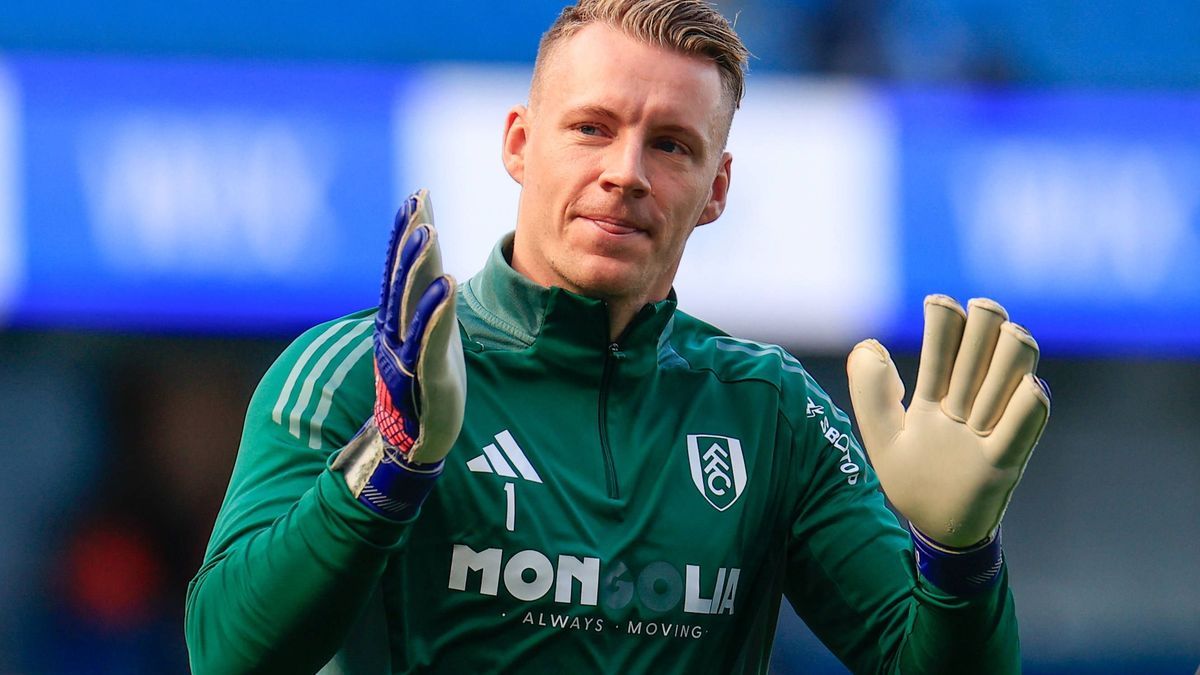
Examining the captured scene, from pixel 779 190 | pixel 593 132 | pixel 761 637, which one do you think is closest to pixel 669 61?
pixel 593 132

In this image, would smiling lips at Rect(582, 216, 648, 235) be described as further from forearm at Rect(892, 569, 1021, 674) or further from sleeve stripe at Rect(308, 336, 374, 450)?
forearm at Rect(892, 569, 1021, 674)

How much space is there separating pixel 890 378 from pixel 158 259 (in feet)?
14.4

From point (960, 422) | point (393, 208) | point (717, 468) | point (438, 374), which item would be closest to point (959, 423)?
point (960, 422)

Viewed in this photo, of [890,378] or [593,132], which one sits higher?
[593,132]

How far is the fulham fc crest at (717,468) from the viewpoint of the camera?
2.36 metres

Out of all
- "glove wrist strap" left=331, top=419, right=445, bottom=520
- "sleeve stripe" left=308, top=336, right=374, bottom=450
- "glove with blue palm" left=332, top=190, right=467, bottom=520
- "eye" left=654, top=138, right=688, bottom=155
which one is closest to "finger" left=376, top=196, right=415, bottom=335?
"glove with blue palm" left=332, top=190, right=467, bottom=520

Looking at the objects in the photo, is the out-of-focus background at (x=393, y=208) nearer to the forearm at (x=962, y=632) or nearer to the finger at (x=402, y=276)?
the forearm at (x=962, y=632)

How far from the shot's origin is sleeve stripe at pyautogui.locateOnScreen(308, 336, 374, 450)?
2.15m

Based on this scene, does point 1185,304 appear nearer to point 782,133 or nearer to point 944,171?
point 944,171

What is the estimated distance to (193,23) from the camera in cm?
614

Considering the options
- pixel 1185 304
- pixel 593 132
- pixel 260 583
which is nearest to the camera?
pixel 260 583

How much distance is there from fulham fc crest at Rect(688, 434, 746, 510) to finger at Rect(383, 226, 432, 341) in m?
0.64

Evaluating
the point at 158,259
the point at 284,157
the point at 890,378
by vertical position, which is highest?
the point at 890,378

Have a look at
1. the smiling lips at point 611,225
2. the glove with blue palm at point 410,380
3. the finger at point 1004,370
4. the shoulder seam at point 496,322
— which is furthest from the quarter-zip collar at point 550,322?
the finger at point 1004,370
